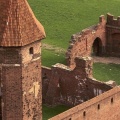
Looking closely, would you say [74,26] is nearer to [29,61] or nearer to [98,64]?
[98,64]

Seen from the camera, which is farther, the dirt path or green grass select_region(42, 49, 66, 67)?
the dirt path

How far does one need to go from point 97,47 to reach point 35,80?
64.6 feet

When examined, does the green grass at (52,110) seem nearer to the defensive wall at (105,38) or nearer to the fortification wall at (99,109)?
the fortification wall at (99,109)

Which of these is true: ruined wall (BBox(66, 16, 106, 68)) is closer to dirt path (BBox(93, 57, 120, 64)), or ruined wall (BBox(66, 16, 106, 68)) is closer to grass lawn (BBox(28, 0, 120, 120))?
dirt path (BBox(93, 57, 120, 64))

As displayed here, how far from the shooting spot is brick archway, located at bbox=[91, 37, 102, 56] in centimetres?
5572

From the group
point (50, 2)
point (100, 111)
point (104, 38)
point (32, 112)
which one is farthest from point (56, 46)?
point (32, 112)

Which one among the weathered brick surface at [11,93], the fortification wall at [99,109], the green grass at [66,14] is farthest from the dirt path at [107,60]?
the weathered brick surface at [11,93]

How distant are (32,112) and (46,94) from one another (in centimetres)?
1076

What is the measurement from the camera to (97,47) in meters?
55.9

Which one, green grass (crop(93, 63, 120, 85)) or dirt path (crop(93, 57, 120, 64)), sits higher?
dirt path (crop(93, 57, 120, 64))

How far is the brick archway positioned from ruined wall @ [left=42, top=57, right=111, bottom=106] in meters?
8.48

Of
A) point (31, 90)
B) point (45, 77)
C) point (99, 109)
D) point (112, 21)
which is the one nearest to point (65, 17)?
point (112, 21)

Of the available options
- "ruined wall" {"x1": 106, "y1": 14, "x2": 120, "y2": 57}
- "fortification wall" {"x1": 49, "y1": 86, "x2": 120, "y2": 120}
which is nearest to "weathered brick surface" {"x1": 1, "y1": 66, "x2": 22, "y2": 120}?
"fortification wall" {"x1": 49, "y1": 86, "x2": 120, "y2": 120}

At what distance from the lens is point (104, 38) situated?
55.8m
